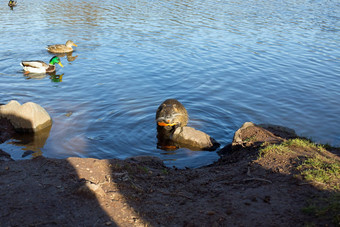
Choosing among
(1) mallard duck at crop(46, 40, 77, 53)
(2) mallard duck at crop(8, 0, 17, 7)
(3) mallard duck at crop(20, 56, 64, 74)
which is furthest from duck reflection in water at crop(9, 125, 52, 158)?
(2) mallard duck at crop(8, 0, 17, 7)

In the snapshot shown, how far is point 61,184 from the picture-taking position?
5859 mm

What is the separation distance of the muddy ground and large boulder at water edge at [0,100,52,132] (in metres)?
2.92

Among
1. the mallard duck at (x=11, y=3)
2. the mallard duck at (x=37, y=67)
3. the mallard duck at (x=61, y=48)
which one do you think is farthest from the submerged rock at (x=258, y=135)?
the mallard duck at (x=11, y=3)

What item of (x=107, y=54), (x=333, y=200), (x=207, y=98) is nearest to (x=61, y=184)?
(x=333, y=200)

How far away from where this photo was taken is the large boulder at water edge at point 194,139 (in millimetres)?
9172

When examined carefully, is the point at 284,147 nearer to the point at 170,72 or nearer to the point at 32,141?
the point at 32,141

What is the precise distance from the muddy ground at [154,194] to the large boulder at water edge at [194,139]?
1.97 meters

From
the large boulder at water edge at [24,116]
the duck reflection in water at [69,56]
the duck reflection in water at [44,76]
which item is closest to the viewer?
the large boulder at water edge at [24,116]

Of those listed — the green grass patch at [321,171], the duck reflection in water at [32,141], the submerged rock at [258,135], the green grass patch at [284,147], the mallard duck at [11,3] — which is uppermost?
the green grass patch at [321,171]

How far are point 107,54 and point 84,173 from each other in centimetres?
1154

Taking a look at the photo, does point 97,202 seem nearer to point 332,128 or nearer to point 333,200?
point 333,200

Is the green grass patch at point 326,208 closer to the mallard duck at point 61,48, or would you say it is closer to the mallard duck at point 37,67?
the mallard duck at point 37,67

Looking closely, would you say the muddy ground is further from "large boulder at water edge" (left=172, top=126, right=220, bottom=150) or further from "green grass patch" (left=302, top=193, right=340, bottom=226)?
"large boulder at water edge" (left=172, top=126, right=220, bottom=150)

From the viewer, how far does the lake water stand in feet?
33.0
